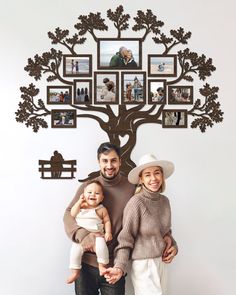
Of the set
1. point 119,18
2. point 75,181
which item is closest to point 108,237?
point 75,181

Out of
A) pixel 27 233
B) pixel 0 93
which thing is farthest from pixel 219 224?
pixel 0 93

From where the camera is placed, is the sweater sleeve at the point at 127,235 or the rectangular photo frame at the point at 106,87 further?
the rectangular photo frame at the point at 106,87

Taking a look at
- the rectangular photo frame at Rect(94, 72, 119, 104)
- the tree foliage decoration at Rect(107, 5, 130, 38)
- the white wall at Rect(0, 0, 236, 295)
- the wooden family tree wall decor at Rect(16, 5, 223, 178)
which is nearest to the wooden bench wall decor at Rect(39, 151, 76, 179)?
the white wall at Rect(0, 0, 236, 295)

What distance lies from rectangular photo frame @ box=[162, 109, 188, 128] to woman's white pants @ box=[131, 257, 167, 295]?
98 centimetres

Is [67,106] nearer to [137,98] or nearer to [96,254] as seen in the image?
[137,98]

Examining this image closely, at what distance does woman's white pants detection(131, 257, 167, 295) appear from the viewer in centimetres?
238

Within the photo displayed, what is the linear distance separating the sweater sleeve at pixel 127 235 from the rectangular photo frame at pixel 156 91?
89 cm

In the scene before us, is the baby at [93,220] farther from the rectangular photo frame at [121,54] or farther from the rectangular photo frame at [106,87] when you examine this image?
the rectangular photo frame at [121,54]

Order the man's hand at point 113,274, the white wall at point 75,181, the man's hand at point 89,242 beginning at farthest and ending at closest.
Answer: the white wall at point 75,181, the man's hand at point 89,242, the man's hand at point 113,274

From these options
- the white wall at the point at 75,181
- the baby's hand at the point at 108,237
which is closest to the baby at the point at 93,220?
the baby's hand at the point at 108,237

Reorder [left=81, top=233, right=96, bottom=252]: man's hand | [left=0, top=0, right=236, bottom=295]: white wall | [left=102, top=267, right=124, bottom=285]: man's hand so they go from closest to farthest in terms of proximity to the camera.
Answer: [left=102, top=267, right=124, bottom=285]: man's hand
[left=81, top=233, right=96, bottom=252]: man's hand
[left=0, top=0, right=236, bottom=295]: white wall

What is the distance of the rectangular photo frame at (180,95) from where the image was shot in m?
3.03

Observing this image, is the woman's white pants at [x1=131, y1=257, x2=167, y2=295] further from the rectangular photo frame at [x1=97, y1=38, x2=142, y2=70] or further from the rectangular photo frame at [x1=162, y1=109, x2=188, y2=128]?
the rectangular photo frame at [x1=97, y1=38, x2=142, y2=70]

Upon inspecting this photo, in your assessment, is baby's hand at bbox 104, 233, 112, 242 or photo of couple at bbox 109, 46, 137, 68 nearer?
baby's hand at bbox 104, 233, 112, 242
